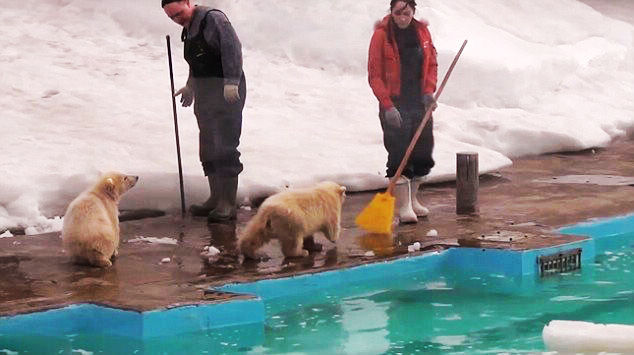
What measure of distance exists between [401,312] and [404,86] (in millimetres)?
2791

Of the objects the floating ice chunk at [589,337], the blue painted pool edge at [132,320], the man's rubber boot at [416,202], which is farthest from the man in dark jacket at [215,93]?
the floating ice chunk at [589,337]

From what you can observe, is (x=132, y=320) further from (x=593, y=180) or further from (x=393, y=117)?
(x=593, y=180)

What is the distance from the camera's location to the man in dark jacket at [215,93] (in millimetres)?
10398

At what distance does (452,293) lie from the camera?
29.2 feet

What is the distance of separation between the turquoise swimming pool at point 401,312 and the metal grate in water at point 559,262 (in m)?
0.05

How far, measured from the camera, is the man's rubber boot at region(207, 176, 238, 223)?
10.8m

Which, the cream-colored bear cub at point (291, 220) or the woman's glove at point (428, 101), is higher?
the woman's glove at point (428, 101)

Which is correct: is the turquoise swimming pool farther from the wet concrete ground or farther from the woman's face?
the woman's face

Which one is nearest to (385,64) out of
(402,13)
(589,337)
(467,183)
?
(402,13)

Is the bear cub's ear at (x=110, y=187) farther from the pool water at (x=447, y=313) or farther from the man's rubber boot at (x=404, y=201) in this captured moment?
the man's rubber boot at (x=404, y=201)

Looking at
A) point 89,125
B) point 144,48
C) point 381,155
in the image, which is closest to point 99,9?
point 144,48

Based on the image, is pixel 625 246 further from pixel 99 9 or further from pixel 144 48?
pixel 99 9

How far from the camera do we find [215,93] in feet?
34.9

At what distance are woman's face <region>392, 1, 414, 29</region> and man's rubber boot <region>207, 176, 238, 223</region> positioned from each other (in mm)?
1767
